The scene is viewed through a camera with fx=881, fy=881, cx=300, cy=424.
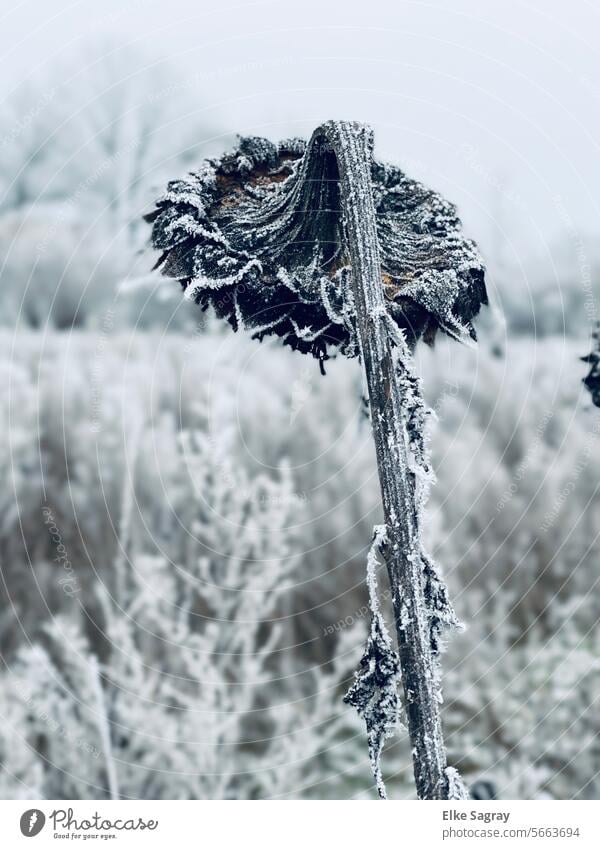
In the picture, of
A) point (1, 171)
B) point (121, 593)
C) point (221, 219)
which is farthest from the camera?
point (1, 171)

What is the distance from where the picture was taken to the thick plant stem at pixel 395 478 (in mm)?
529

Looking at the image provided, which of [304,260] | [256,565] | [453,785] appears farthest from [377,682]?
[256,565]

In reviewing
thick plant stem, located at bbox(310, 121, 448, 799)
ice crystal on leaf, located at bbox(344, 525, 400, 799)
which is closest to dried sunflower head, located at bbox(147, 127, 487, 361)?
thick plant stem, located at bbox(310, 121, 448, 799)

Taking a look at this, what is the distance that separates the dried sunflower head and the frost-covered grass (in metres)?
0.99

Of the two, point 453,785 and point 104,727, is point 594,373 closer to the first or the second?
point 453,785

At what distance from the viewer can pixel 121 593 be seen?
1825 millimetres

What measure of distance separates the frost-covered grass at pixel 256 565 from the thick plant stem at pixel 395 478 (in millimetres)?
1056

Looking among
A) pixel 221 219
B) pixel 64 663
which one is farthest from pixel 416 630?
pixel 64 663

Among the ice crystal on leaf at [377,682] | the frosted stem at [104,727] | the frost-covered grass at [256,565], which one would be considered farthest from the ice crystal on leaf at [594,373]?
the frost-covered grass at [256,565]

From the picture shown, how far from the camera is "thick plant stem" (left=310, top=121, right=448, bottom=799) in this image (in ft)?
1.73

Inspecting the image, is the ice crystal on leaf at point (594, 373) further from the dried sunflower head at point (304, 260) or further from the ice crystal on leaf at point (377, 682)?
the ice crystal on leaf at point (377, 682)
